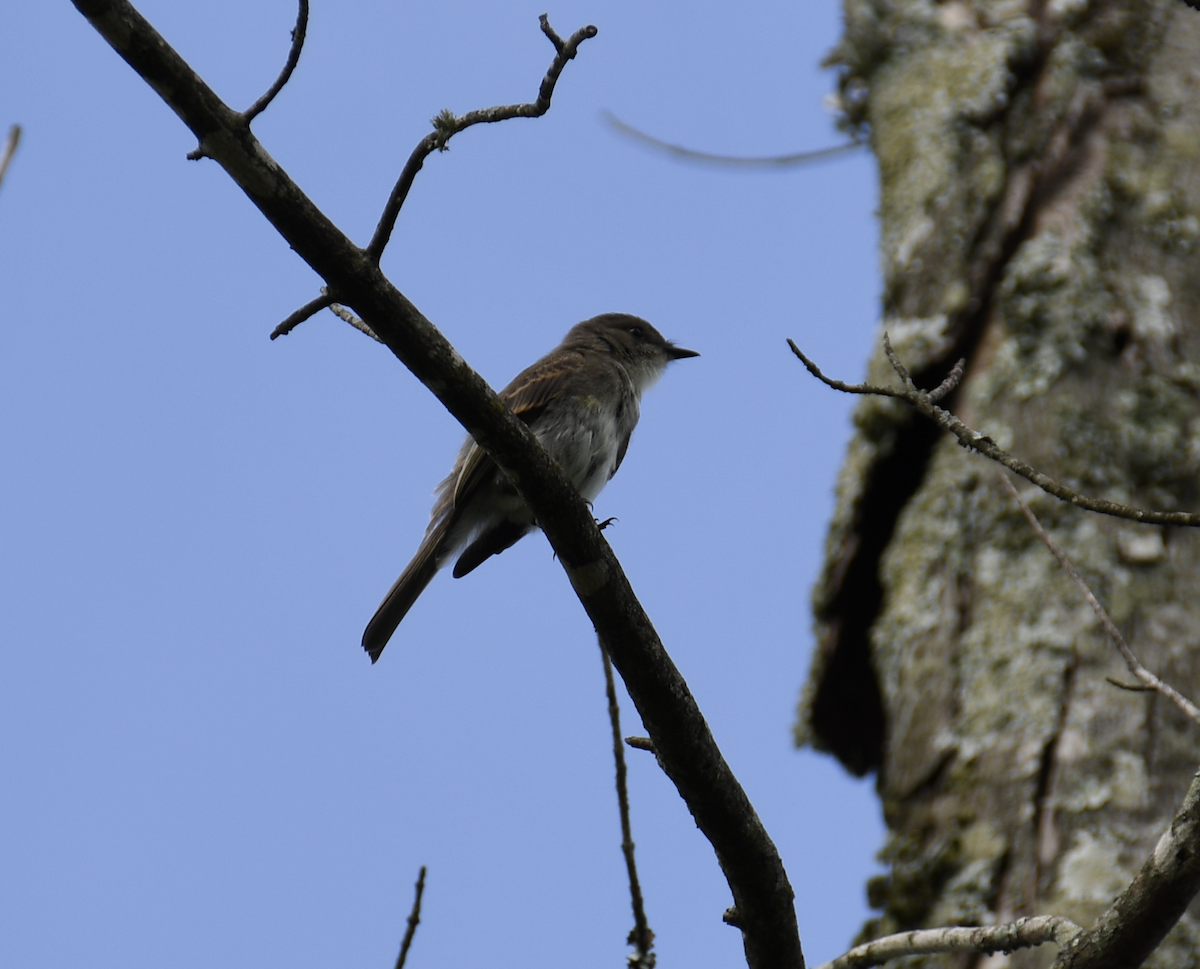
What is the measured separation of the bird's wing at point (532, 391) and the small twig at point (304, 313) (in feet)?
7.20

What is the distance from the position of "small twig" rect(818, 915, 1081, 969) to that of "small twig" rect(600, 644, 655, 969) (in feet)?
1.41

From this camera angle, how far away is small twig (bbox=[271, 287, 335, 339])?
7.45ft

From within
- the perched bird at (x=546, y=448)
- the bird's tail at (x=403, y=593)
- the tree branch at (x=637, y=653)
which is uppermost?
the perched bird at (x=546, y=448)

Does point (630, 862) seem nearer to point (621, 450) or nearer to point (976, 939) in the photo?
point (976, 939)

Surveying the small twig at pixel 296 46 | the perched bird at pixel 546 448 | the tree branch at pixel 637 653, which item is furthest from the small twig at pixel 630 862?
the perched bird at pixel 546 448

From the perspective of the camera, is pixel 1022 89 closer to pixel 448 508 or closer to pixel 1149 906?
pixel 448 508

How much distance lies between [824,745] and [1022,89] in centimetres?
298

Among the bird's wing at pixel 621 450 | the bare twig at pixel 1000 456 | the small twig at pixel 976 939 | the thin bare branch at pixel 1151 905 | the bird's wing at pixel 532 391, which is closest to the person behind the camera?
the thin bare branch at pixel 1151 905

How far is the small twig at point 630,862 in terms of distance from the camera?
2621mm

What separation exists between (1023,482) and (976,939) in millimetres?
2491

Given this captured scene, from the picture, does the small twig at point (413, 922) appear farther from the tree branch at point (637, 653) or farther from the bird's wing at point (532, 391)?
the bird's wing at point (532, 391)

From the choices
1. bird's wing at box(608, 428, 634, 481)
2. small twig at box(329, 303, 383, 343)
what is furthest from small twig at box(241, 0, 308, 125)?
bird's wing at box(608, 428, 634, 481)

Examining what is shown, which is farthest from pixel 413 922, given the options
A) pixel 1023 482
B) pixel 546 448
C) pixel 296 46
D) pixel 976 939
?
pixel 1023 482

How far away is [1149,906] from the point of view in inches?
77.5
